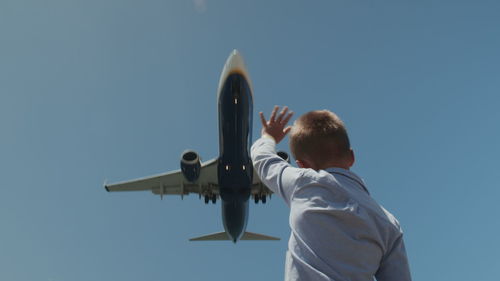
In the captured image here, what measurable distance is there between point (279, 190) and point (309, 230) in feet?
1.05

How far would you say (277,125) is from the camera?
2.49 meters

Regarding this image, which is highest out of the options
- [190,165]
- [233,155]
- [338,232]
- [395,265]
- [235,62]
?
[235,62]

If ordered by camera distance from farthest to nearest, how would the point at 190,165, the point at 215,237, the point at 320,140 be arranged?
the point at 215,237 → the point at 190,165 → the point at 320,140

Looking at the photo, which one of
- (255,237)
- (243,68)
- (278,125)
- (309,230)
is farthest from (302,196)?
(255,237)

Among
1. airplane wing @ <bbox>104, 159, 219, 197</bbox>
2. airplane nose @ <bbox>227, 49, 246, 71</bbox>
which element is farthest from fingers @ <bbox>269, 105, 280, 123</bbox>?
airplane wing @ <bbox>104, 159, 219, 197</bbox>

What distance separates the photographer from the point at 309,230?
1735 millimetres

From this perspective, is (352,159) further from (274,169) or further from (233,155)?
(233,155)

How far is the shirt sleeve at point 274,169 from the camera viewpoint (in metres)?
1.89

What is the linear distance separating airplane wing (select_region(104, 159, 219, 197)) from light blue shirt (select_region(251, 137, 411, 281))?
A: 1975cm

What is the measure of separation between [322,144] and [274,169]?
0.31 metres

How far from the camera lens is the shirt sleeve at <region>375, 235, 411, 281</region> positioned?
180 cm

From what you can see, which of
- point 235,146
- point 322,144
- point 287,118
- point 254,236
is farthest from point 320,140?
point 254,236

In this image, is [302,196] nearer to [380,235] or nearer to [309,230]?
[309,230]

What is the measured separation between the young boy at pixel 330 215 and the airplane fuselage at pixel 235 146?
579 inches
